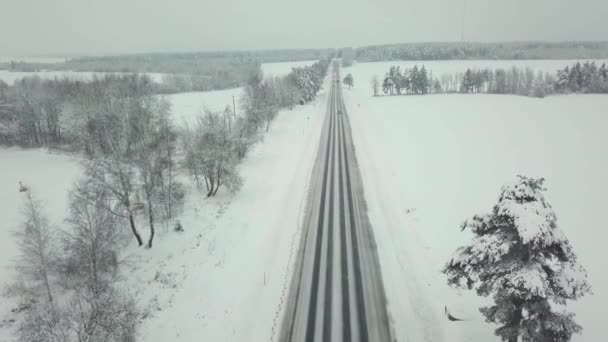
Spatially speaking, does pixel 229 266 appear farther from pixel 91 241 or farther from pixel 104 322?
pixel 104 322

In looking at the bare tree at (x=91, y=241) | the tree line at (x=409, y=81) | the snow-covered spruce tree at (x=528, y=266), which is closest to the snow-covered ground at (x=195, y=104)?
the bare tree at (x=91, y=241)

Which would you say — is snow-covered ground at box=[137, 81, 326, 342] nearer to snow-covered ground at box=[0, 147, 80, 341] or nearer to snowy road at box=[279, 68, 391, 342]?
snowy road at box=[279, 68, 391, 342]

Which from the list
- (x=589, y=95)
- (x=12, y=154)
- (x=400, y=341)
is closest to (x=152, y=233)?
(x=400, y=341)

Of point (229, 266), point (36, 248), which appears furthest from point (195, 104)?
point (229, 266)

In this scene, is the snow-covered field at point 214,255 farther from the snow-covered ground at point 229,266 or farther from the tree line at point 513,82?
the tree line at point 513,82

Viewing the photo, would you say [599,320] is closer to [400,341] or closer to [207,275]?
[400,341]
